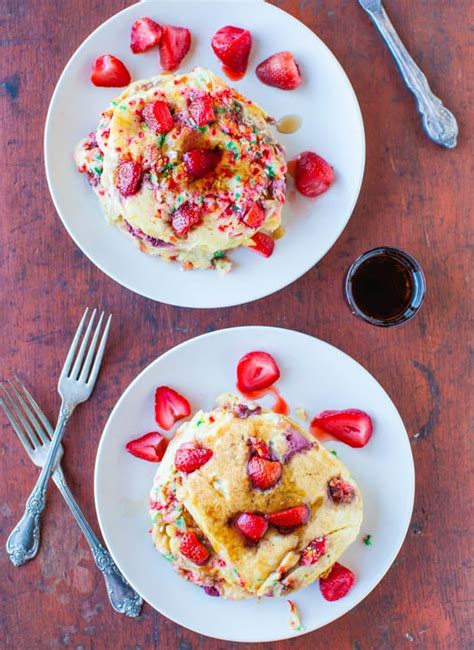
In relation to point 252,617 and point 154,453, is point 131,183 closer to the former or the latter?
point 154,453

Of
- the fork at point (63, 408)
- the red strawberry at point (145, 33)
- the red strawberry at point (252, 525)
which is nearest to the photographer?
the red strawberry at point (252, 525)

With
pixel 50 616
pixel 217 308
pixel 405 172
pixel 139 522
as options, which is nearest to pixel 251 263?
pixel 217 308

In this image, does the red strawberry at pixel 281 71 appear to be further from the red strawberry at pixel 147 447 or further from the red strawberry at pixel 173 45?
the red strawberry at pixel 147 447

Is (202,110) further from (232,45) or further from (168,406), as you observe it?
(168,406)

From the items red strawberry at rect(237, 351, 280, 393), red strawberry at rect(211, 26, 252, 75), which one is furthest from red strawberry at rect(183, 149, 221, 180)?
red strawberry at rect(237, 351, 280, 393)

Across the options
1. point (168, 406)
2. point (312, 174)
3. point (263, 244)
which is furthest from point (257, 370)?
point (312, 174)

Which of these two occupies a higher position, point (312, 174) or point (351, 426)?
point (312, 174)

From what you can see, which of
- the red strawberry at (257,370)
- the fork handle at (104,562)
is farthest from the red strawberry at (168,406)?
the fork handle at (104,562)
